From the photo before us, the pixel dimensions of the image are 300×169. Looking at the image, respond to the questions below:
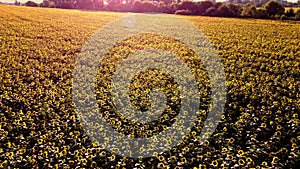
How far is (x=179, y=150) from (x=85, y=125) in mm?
2938

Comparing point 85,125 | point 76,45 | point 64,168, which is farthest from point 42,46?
point 64,168

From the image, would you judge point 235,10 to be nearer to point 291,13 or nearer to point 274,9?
point 274,9

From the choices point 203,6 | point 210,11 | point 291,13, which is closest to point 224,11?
point 210,11

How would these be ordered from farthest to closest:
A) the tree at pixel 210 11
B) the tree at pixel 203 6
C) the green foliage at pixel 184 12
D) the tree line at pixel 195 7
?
1. the green foliage at pixel 184 12
2. the tree at pixel 203 6
3. the tree at pixel 210 11
4. the tree line at pixel 195 7

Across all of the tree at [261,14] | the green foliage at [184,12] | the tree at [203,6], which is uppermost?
the tree at [203,6]

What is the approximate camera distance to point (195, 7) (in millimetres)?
52625

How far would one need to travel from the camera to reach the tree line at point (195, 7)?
143 ft

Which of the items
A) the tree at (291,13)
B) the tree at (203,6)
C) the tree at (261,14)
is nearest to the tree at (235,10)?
the tree at (261,14)

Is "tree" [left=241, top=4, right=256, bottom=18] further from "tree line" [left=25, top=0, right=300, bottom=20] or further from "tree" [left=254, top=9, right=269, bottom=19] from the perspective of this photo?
"tree" [left=254, top=9, right=269, bottom=19]

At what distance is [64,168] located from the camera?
6.40 m

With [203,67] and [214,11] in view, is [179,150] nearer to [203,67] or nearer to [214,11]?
[203,67]

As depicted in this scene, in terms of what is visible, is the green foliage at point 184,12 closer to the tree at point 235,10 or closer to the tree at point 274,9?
the tree at point 235,10

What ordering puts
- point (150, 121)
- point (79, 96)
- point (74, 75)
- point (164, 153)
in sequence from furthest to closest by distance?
point (74, 75)
point (79, 96)
point (150, 121)
point (164, 153)

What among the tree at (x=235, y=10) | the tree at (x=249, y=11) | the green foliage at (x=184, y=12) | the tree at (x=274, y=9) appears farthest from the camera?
the green foliage at (x=184, y=12)
